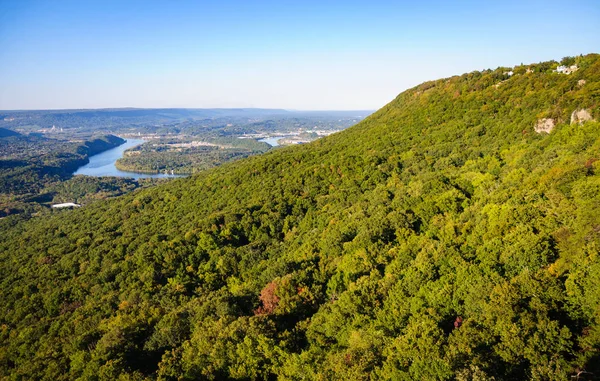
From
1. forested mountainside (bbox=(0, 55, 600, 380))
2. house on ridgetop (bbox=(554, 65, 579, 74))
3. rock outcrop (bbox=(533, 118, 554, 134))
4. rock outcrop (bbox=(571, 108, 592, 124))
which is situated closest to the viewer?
forested mountainside (bbox=(0, 55, 600, 380))

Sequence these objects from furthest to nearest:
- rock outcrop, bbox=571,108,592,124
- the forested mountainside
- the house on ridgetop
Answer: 1. the house on ridgetop
2. rock outcrop, bbox=571,108,592,124
3. the forested mountainside

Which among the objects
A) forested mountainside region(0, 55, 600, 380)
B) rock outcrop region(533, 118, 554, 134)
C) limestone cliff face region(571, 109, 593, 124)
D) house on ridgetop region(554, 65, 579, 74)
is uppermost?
house on ridgetop region(554, 65, 579, 74)

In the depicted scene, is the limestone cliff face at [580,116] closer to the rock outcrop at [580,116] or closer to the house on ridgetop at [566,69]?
the rock outcrop at [580,116]

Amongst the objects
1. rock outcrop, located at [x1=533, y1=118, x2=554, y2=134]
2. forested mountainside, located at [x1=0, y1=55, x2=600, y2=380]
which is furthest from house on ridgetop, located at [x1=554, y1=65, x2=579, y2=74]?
rock outcrop, located at [x1=533, y1=118, x2=554, y2=134]

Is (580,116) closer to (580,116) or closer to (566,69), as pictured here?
(580,116)

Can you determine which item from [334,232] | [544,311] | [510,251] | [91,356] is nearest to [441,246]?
[510,251]

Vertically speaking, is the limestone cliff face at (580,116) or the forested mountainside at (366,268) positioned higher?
the limestone cliff face at (580,116)

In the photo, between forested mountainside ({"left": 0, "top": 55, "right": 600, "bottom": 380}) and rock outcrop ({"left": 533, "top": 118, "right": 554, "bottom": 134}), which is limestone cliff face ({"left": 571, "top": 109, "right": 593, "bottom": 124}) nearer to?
forested mountainside ({"left": 0, "top": 55, "right": 600, "bottom": 380})

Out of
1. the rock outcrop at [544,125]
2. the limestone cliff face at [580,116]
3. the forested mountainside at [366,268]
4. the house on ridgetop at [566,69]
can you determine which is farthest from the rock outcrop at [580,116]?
the house on ridgetop at [566,69]
